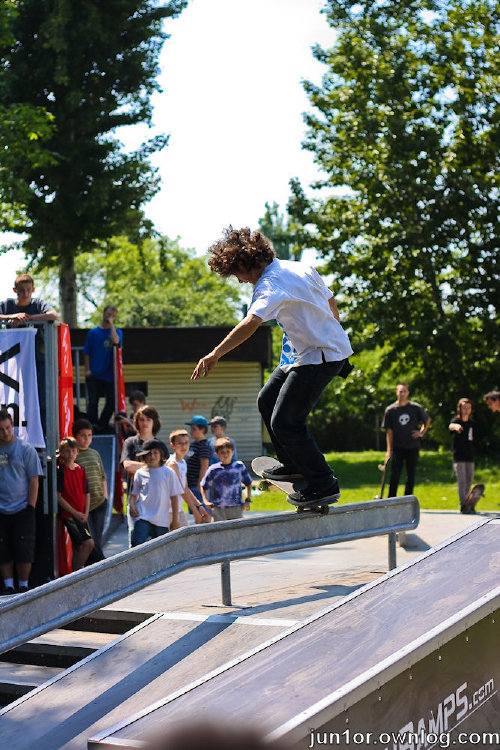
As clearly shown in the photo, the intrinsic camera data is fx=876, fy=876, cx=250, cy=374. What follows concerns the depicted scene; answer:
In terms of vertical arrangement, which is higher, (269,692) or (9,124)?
(9,124)

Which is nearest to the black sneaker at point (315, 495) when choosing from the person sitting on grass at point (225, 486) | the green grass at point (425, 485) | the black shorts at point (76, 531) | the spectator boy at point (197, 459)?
the black shorts at point (76, 531)

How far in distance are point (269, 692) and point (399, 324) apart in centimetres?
2493

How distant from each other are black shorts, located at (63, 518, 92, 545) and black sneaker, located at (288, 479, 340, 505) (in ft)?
10.9

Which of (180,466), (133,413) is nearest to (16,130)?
(133,413)

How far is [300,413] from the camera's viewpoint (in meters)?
5.59

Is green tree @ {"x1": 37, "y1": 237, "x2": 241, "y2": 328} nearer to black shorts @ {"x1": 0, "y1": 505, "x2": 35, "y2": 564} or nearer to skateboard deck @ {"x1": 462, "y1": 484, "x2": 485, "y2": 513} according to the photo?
skateboard deck @ {"x1": 462, "y1": 484, "x2": 485, "y2": 513}

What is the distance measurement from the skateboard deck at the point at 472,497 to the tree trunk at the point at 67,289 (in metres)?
20.1

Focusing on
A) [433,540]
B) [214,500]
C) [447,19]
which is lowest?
[433,540]

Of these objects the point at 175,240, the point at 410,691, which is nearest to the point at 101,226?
the point at 410,691

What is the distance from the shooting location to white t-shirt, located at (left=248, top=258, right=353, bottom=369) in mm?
5344

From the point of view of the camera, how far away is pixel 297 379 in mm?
5547

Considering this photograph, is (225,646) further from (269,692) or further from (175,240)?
(175,240)

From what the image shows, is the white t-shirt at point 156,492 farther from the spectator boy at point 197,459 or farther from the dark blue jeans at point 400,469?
the dark blue jeans at point 400,469

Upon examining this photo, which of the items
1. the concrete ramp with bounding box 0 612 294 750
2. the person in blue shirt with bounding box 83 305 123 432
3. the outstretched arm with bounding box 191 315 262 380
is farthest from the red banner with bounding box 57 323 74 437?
the outstretched arm with bounding box 191 315 262 380
